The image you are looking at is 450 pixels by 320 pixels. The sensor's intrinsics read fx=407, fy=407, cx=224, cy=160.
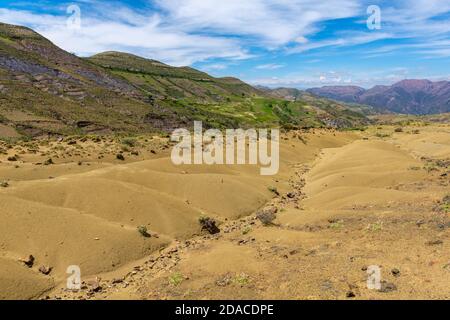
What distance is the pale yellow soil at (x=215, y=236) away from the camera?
14.4 m

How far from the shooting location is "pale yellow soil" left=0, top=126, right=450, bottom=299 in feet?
47.2

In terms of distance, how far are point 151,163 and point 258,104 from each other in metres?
157

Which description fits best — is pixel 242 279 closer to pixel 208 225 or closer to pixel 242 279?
pixel 242 279

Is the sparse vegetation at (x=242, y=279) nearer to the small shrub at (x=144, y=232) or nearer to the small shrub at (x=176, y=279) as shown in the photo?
the small shrub at (x=176, y=279)

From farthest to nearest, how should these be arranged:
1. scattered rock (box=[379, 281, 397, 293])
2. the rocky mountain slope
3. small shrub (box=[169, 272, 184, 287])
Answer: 1. the rocky mountain slope
2. small shrub (box=[169, 272, 184, 287])
3. scattered rock (box=[379, 281, 397, 293])

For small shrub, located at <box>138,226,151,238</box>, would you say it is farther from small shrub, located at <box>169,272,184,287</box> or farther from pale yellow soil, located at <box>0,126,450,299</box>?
small shrub, located at <box>169,272,184,287</box>

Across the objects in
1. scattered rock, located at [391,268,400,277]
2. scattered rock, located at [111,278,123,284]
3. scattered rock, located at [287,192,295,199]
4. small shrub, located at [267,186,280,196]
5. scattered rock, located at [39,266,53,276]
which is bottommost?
scattered rock, located at [111,278,123,284]

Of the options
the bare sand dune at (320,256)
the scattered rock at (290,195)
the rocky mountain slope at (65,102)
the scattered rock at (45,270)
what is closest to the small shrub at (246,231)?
the bare sand dune at (320,256)

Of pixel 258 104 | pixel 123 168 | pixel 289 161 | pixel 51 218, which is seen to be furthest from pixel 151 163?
pixel 258 104

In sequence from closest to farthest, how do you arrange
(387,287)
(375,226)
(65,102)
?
(387,287) < (375,226) < (65,102)

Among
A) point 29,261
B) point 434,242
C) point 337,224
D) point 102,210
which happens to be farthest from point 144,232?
point 434,242

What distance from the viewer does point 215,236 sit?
21625 millimetres

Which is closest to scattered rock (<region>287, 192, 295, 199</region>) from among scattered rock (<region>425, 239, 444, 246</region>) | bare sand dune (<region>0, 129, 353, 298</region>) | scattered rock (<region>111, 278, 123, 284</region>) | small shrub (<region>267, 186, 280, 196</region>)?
small shrub (<region>267, 186, 280, 196</region>)
